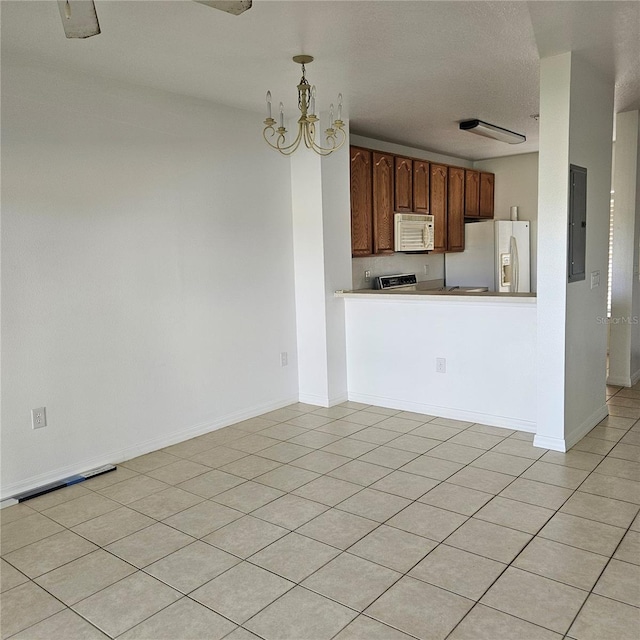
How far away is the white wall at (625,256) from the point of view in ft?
16.1

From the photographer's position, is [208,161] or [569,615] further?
[208,161]

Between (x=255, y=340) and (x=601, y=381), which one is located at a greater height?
(x=255, y=340)

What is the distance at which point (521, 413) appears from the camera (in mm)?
4035

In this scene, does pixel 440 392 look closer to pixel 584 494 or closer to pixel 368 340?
pixel 368 340

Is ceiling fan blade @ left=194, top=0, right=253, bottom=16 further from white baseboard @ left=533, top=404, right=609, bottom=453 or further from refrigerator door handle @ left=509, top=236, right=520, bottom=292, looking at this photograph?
refrigerator door handle @ left=509, top=236, right=520, bottom=292

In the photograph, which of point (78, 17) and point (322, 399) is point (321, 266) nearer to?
point (322, 399)

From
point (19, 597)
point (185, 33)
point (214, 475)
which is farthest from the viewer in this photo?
Result: point (214, 475)

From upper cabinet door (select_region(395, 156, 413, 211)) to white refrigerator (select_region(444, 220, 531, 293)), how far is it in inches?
52.2

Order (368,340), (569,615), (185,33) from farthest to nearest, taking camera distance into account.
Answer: (368,340) → (185,33) → (569,615)

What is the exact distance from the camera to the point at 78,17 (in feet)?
5.66

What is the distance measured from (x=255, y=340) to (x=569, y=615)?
10.0ft

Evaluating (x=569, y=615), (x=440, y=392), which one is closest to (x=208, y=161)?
(x=440, y=392)

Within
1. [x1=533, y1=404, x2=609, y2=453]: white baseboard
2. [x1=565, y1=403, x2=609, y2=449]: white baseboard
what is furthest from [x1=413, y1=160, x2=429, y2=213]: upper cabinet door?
[x1=533, y1=404, x2=609, y2=453]: white baseboard

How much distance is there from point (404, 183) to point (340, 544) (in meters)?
4.09
